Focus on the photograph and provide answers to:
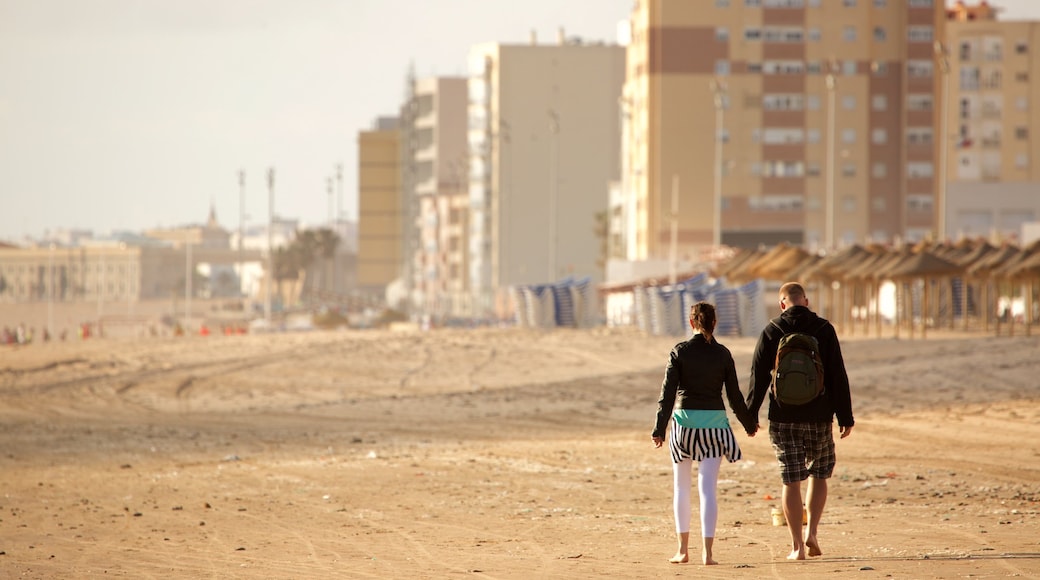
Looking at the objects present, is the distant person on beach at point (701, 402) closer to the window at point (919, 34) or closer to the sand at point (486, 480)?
the sand at point (486, 480)

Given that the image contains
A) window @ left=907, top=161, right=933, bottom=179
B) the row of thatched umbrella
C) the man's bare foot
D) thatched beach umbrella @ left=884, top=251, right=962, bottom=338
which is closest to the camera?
the man's bare foot

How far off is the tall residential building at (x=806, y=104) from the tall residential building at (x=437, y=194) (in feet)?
157

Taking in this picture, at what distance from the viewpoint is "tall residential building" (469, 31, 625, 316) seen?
12900cm

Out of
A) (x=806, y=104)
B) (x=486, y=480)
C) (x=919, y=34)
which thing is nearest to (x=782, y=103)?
(x=806, y=104)

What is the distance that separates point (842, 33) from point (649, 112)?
44.7 ft

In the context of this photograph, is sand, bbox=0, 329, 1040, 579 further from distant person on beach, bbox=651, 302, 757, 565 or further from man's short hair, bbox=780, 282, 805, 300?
man's short hair, bbox=780, 282, 805, 300

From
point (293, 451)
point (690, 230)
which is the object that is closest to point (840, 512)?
point (293, 451)

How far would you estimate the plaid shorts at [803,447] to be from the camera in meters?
10.2

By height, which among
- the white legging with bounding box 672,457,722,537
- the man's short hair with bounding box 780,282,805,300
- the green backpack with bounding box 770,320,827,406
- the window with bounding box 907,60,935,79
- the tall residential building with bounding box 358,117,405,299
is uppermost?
the window with bounding box 907,60,935,79

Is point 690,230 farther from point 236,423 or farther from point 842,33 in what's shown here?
point 236,423

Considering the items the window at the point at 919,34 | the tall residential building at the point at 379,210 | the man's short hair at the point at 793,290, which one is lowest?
the man's short hair at the point at 793,290

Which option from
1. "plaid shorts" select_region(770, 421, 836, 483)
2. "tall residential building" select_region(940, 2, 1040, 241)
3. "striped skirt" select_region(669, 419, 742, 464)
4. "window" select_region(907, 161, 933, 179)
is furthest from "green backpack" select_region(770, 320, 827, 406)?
"tall residential building" select_region(940, 2, 1040, 241)

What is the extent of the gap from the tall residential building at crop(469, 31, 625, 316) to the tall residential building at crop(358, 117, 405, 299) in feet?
159

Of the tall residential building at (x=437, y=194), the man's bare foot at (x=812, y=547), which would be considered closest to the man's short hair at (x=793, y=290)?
the man's bare foot at (x=812, y=547)
